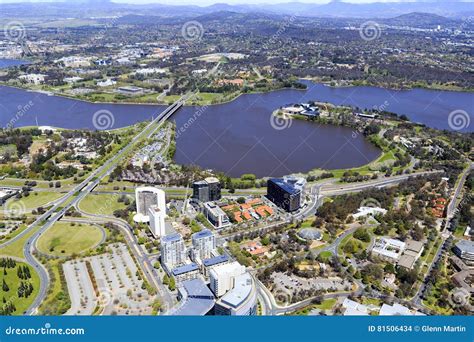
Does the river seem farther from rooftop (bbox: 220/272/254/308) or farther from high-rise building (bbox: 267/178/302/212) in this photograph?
rooftop (bbox: 220/272/254/308)

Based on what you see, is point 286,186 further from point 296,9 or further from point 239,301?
point 296,9

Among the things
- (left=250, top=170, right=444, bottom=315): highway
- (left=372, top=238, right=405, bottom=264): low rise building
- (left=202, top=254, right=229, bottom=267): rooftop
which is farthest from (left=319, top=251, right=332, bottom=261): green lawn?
(left=202, top=254, right=229, bottom=267): rooftop

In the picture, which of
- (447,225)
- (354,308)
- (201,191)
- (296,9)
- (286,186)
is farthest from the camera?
(296,9)

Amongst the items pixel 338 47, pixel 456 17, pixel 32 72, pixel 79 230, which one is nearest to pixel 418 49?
pixel 338 47

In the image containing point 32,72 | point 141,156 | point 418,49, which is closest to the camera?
point 141,156

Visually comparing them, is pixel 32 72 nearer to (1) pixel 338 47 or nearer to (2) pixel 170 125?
(2) pixel 170 125

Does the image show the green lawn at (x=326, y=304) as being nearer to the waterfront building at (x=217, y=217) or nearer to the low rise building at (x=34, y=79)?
the waterfront building at (x=217, y=217)

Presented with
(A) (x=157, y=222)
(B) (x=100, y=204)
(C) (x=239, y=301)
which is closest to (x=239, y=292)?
(C) (x=239, y=301)

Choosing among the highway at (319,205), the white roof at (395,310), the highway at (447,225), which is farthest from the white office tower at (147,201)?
the highway at (447,225)
